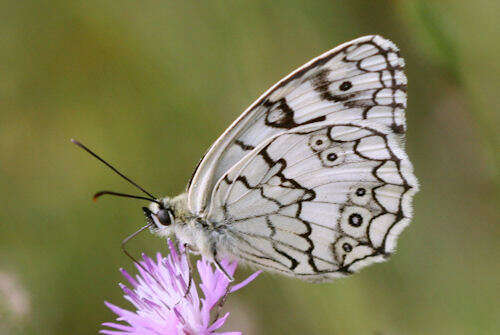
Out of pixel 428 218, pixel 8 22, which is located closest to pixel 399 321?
pixel 428 218

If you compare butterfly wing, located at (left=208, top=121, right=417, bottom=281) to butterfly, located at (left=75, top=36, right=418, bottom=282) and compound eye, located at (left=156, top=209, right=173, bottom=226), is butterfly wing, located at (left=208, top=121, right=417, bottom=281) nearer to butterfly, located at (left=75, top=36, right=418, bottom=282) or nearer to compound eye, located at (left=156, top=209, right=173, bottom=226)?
butterfly, located at (left=75, top=36, right=418, bottom=282)

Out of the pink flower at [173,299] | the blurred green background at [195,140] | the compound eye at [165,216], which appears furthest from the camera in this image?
the blurred green background at [195,140]

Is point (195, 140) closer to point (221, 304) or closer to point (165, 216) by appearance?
point (165, 216)

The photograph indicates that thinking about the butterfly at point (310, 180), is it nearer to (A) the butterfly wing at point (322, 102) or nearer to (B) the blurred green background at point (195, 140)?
(A) the butterfly wing at point (322, 102)

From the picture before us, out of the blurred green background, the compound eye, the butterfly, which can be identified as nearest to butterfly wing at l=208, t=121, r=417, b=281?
the butterfly

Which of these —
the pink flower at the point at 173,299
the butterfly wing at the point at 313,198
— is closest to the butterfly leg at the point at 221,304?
the pink flower at the point at 173,299
